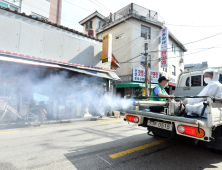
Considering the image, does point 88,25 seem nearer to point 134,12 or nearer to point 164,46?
point 134,12

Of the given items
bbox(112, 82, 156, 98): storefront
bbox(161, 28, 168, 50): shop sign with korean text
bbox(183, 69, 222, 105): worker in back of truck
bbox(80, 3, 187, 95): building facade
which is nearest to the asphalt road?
bbox(183, 69, 222, 105): worker in back of truck

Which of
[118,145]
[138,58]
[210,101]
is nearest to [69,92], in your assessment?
[118,145]

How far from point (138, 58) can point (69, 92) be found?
10594mm

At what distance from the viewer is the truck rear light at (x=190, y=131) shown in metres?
2.28

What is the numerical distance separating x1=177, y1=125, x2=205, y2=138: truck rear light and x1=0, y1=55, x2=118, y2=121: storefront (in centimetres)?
684

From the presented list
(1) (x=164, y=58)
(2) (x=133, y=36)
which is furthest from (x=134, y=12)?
(1) (x=164, y=58)

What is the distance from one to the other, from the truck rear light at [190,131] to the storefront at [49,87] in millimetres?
6835

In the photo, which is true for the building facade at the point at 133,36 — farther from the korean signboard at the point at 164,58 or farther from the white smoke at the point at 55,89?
the white smoke at the point at 55,89

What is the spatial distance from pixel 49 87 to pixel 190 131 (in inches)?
308

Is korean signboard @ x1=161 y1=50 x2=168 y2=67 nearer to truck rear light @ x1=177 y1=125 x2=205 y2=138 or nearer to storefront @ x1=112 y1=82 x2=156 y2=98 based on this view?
storefront @ x1=112 y1=82 x2=156 y2=98

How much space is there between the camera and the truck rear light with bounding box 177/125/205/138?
2.28 metres

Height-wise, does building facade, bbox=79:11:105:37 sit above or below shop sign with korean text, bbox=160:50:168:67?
above

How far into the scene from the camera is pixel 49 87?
8273 mm

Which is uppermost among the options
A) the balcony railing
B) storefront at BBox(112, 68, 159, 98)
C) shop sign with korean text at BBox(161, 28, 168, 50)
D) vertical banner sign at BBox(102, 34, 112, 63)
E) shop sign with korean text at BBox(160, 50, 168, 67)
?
the balcony railing
